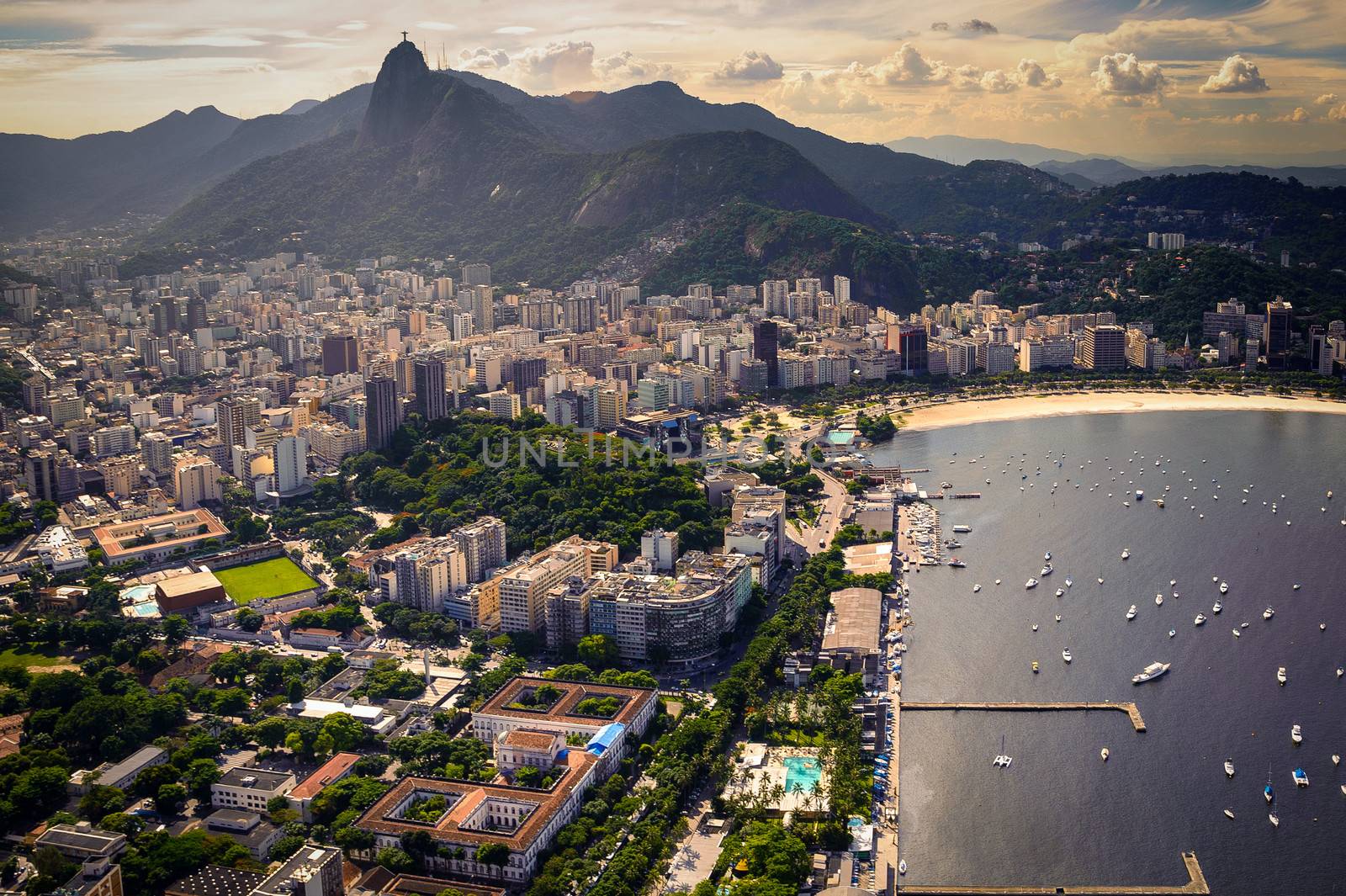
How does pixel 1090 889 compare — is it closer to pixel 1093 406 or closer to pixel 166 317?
pixel 1093 406

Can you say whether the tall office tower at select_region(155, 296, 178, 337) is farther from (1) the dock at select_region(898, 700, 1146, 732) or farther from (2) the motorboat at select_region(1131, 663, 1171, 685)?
(2) the motorboat at select_region(1131, 663, 1171, 685)

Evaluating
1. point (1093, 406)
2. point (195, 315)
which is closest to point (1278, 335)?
point (1093, 406)

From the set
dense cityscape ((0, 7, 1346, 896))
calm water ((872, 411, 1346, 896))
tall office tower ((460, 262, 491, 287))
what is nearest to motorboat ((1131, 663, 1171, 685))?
calm water ((872, 411, 1346, 896))

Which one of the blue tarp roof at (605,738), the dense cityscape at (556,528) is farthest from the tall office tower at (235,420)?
the blue tarp roof at (605,738)

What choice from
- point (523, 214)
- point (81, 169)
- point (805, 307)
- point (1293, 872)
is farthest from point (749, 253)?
point (1293, 872)

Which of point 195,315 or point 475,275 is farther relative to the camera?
point 475,275

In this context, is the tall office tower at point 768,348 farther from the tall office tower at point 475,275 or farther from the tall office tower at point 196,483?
the tall office tower at point 475,275
